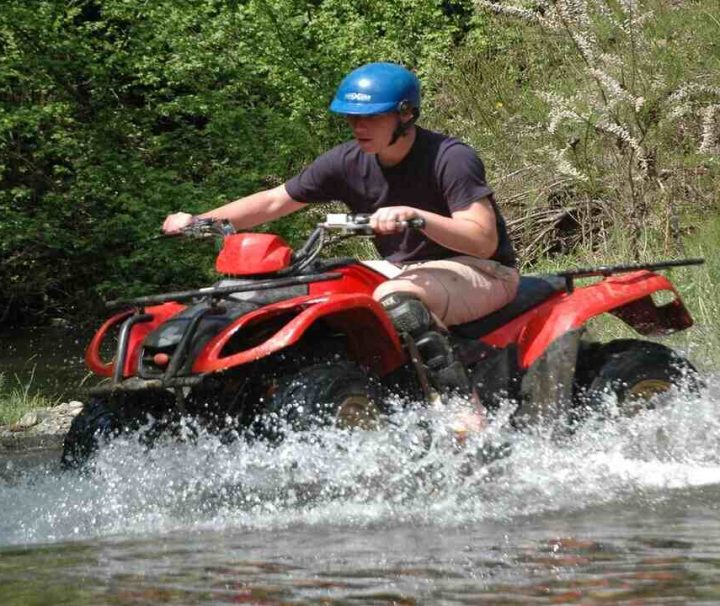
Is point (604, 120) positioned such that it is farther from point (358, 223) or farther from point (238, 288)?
point (238, 288)

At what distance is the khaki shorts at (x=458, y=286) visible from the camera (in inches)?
254

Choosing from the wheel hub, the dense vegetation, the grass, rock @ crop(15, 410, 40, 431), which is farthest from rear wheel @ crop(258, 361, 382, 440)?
the dense vegetation

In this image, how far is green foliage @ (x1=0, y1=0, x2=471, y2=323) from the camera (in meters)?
17.3

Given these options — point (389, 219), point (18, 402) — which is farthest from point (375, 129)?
point (18, 402)

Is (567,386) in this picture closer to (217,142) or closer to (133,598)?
(133,598)

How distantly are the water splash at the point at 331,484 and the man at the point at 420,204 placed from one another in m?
0.37

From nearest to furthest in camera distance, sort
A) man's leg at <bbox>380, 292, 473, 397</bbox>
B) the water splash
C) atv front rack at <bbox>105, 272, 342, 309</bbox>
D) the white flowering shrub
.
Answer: the water splash < atv front rack at <bbox>105, 272, 342, 309</bbox> < man's leg at <bbox>380, 292, 473, 397</bbox> < the white flowering shrub

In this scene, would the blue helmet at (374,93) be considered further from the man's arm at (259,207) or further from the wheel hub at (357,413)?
the wheel hub at (357,413)

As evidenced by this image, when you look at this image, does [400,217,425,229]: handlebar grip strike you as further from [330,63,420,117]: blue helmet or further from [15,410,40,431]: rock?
[15,410,40,431]: rock

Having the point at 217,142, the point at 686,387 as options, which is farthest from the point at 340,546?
the point at 217,142

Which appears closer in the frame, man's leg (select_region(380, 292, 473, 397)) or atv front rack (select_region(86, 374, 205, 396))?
atv front rack (select_region(86, 374, 205, 396))

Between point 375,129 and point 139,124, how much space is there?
12399 mm

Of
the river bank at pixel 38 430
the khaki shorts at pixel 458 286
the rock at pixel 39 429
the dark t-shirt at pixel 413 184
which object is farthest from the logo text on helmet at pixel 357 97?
the rock at pixel 39 429

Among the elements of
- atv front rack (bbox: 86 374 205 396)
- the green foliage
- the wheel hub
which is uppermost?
atv front rack (bbox: 86 374 205 396)
